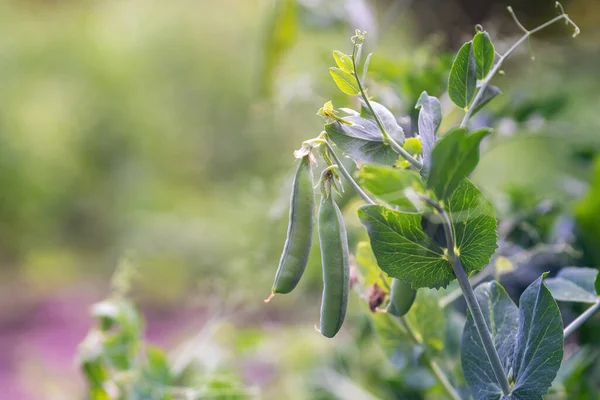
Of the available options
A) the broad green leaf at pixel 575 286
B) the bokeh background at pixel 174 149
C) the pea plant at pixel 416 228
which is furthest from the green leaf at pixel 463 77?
the bokeh background at pixel 174 149

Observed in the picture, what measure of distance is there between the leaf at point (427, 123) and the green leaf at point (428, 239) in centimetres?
2

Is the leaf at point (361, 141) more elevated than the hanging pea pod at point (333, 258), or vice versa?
the leaf at point (361, 141)

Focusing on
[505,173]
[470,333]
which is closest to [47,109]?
[505,173]

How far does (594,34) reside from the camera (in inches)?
47.1

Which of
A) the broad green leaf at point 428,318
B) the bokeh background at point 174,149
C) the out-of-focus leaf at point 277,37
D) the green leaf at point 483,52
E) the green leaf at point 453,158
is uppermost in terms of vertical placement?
the bokeh background at point 174,149

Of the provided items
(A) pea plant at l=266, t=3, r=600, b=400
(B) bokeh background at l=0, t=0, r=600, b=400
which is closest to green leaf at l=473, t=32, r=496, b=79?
(A) pea plant at l=266, t=3, r=600, b=400

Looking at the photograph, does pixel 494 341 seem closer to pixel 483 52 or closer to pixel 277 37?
pixel 483 52

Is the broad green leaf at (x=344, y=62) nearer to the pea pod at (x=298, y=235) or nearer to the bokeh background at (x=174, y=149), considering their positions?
the pea pod at (x=298, y=235)

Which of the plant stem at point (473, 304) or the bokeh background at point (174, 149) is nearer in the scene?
the plant stem at point (473, 304)

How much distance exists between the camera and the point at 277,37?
0.55 meters

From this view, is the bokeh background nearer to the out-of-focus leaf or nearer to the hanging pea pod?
the out-of-focus leaf

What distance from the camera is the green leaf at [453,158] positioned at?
16 cm

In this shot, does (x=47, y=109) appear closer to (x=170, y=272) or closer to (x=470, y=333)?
(x=170, y=272)

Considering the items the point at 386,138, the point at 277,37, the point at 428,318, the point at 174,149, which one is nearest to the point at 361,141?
the point at 386,138
